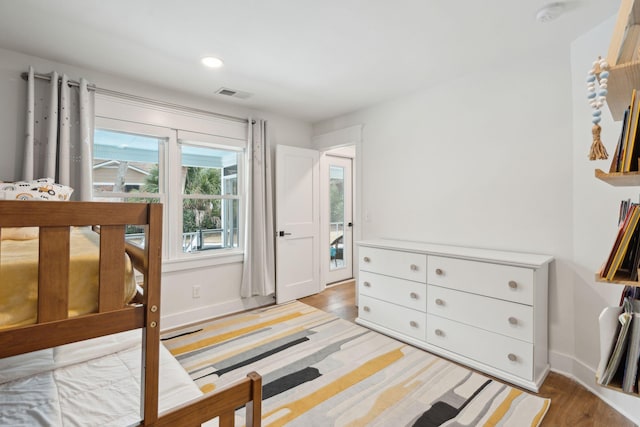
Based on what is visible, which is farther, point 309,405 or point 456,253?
point 456,253

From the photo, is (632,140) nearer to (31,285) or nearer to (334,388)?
(31,285)

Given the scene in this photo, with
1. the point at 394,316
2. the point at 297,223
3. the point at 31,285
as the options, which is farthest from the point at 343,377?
the point at 297,223

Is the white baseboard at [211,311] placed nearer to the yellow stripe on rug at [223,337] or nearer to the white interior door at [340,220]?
the yellow stripe on rug at [223,337]

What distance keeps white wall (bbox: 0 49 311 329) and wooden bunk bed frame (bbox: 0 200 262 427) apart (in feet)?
7.05

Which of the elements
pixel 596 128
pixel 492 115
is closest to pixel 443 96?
pixel 492 115

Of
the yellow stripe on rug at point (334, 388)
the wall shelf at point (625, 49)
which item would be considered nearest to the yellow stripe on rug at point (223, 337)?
the yellow stripe on rug at point (334, 388)

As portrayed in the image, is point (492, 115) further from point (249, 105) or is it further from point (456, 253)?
point (249, 105)

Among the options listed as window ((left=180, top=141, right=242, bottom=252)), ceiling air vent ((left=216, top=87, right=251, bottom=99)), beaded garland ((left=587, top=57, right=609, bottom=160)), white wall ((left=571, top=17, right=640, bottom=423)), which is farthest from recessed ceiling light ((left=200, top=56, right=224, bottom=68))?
white wall ((left=571, top=17, right=640, bottom=423))

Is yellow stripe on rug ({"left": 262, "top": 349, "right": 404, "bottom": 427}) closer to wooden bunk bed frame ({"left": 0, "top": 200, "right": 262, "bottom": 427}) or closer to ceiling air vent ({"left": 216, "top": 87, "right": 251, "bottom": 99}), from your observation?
wooden bunk bed frame ({"left": 0, "top": 200, "right": 262, "bottom": 427})

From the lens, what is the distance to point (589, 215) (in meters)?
1.96

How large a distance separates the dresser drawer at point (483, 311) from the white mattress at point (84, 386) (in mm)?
1834

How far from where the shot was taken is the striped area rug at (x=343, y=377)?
5.53 feet

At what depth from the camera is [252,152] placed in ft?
11.3

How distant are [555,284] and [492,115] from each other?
4.57 feet
